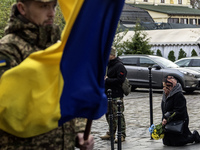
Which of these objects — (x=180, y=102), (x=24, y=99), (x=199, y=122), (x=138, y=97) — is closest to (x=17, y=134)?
(x=24, y=99)

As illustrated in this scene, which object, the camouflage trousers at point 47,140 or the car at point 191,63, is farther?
the car at point 191,63

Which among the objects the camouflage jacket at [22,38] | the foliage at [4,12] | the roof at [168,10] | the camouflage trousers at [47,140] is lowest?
the camouflage trousers at [47,140]

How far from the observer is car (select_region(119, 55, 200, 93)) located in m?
21.5

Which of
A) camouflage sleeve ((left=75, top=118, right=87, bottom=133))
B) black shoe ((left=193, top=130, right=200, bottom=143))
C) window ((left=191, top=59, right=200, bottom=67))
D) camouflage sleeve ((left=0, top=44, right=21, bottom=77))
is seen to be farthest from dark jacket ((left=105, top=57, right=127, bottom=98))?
window ((left=191, top=59, right=200, bottom=67))

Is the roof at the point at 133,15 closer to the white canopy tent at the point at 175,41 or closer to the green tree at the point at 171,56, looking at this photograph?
the white canopy tent at the point at 175,41

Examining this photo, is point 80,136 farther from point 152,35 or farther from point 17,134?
point 152,35

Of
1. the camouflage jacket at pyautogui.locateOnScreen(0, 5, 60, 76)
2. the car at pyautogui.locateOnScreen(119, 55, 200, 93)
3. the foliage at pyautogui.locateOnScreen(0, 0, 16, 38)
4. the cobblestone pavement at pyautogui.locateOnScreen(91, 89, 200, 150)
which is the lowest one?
the cobblestone pavement at pyautogui.locateOnScreen(91, 89, 200, 150)

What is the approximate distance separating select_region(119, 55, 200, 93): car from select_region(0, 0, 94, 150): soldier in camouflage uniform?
61.0ft

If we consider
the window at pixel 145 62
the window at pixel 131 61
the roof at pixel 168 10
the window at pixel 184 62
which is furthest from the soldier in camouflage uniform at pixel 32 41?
the roof at pixel 168 10

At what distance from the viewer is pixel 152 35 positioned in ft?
128

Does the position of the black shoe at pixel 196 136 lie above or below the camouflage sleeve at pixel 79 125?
below

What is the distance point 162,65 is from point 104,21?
65.3 feet

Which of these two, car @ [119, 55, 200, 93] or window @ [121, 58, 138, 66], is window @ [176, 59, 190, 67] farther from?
window @ [121, 58, 138, 66]

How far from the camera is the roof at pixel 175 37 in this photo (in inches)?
1414
